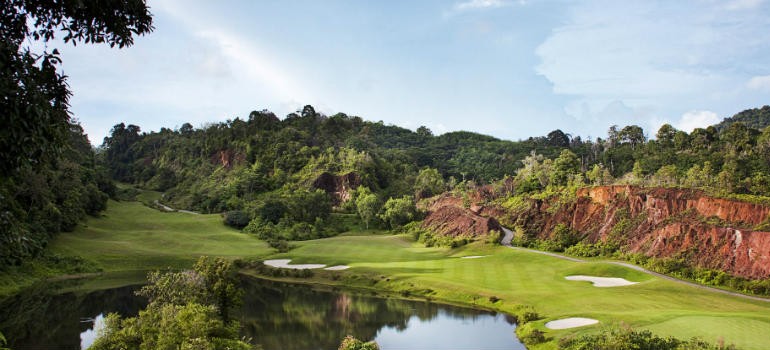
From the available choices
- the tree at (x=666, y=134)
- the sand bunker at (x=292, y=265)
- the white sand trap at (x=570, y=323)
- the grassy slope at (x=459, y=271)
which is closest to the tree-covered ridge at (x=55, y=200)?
the grassy slope at (x=459, y=271)

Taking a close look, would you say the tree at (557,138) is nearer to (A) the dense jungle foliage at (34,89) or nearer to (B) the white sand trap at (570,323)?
(B) the white sand trap at (570,323)

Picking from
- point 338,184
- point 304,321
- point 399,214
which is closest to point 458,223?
point 399,214

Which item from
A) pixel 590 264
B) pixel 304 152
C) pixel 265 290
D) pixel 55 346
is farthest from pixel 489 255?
pixel 304 152

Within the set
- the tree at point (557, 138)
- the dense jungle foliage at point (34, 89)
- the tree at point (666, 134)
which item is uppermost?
A: the tree at point (557, 138)

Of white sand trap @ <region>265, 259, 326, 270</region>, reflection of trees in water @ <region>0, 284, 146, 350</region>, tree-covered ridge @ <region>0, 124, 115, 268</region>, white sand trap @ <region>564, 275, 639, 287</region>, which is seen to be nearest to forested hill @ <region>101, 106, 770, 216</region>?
white sand trap @ <region>564, 275, 639, 287</region>

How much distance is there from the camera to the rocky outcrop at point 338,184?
10900 cm

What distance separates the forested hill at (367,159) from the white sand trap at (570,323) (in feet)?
116

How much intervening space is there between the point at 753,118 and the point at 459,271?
16045cm

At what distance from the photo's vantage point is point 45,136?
9.19m

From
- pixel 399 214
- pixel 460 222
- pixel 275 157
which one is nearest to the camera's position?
pixel 460 222

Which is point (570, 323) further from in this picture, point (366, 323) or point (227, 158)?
point (227, 158)

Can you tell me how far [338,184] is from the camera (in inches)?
4368

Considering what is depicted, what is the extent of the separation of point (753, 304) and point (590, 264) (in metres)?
16.1

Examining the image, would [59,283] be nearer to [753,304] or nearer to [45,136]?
[45,136]
